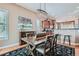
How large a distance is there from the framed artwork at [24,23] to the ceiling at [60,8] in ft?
0.86

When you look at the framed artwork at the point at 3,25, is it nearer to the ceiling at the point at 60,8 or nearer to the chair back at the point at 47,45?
the ceiling at the point at 60,8

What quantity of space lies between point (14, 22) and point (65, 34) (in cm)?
110

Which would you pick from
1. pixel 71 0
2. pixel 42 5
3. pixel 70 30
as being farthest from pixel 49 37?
pixel 71 0

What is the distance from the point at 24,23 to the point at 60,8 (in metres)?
0.82

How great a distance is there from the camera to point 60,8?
6.82ft

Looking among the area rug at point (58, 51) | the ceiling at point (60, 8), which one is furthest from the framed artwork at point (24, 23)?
the area rug at point (58, 51)

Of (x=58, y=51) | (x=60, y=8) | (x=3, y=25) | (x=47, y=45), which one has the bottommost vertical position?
(x=58, y=51)

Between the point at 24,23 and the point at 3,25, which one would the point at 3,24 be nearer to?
the point at 3,25

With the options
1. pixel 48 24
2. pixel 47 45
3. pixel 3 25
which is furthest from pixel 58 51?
pixel 3 25

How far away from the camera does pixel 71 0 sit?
80.3 inches

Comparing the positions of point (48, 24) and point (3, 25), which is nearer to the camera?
point (3, 25)

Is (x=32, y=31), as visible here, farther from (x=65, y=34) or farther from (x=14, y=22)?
(x=65, y=34)

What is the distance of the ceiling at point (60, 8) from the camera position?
6.72 ft

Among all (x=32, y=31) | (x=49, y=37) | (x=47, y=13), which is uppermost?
(x=47, y=13)
